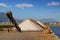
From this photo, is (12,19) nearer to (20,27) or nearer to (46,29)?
(20,27)

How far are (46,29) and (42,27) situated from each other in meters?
1.12

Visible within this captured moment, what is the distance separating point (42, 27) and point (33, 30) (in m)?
0.97

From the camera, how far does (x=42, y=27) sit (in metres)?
20.7

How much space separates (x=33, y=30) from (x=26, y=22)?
43.4 inches

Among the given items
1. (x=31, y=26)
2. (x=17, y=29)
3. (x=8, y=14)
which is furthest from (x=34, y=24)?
(x=8, y=14)

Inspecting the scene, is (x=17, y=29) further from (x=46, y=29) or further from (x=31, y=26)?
(x=46, y=29)

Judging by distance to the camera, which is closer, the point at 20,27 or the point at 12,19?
the point at 12,19

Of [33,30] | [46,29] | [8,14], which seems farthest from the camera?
[33,30]

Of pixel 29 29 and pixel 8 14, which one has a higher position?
pixel 8 14

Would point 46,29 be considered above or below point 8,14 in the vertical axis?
below

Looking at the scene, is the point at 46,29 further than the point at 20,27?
No

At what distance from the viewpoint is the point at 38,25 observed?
20.2 metres

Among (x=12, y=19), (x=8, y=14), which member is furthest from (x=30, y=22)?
(x=8, y=14)

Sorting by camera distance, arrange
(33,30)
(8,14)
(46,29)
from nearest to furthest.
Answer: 1. (8,14)
2. (46,29)
3. (33,30)
